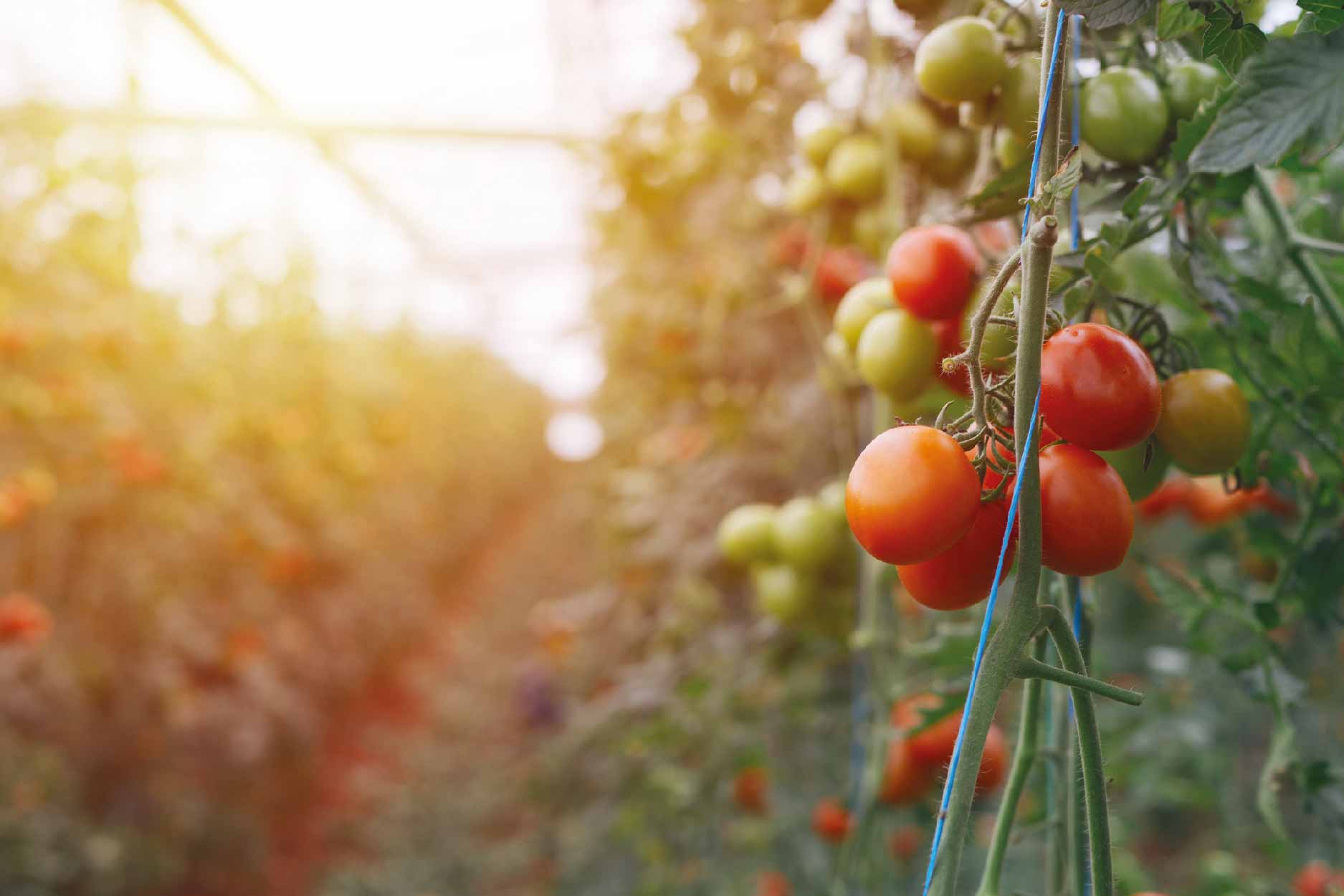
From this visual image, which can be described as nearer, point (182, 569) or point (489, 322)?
point (182, 569)

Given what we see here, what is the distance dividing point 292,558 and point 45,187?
1.36 metres

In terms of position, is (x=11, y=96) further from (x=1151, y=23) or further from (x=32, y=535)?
(x=1151, y=23)

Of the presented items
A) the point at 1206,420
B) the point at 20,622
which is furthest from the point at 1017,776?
the point at 20,622

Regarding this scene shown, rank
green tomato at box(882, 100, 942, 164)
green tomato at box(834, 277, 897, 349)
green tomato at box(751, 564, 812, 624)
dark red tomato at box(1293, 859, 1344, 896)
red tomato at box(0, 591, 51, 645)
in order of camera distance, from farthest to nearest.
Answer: red tomato at box(0, 591, 51, 645)
dark red tomato at box(1293, 859, 1344, 896)
green tomato at box(751, 564, 812, 624)
green tomato at box(882, 100, 942, 164)
green tomato at box(834, 277, 897, 349)

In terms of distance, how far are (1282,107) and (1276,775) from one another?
44 cm

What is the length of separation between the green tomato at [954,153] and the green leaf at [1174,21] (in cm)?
32

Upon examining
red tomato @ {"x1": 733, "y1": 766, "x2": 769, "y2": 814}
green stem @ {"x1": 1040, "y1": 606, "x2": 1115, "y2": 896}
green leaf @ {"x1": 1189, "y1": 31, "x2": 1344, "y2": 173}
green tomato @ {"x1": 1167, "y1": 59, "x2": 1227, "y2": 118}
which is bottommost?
green stem @ {"x1": 1040, "y1": 606, "x2": 1115, "y2": 896}

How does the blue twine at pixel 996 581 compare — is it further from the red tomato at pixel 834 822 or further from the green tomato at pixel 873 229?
the red tomato at pixel 834 822

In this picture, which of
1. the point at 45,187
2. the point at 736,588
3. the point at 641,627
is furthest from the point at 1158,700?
the point at 45,187

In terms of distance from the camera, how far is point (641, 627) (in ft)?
6.48

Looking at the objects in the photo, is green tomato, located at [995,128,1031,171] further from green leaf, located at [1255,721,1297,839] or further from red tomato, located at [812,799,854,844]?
red tomato, located at [812,799,854,844]

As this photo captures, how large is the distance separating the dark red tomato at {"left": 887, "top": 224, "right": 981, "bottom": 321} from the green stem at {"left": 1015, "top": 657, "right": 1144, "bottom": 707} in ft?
0.90

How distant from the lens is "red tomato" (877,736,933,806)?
38.7 inches

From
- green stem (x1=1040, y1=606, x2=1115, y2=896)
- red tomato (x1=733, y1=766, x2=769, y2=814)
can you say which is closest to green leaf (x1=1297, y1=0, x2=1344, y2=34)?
green stem (x1=1040, y1=606, x2=1115, y2=896)
